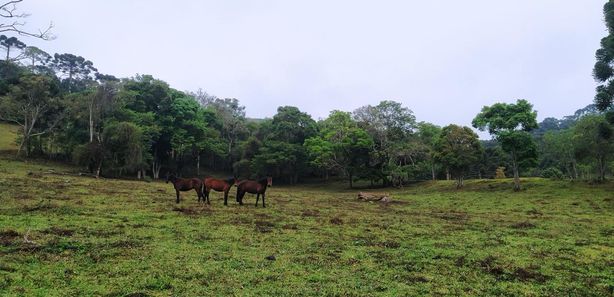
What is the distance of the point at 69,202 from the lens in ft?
61.4

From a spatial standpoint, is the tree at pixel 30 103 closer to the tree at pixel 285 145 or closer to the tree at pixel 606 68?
the tree at pixel 285 145

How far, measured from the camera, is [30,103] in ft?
163

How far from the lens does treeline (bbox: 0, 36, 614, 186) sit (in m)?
40.9

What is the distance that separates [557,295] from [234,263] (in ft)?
23.9

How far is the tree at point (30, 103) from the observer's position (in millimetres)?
48844

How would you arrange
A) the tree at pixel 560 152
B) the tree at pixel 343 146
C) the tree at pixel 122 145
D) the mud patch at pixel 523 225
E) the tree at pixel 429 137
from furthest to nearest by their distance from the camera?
1. the tree at pixel 560 152
2. the tree at pixel 343 146
3. the tree at pixel 429 137
4. the tree at pixel 122 145
5. the mud patch at pixel 523 225

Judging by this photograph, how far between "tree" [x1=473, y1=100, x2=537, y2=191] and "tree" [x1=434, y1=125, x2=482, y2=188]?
544cm

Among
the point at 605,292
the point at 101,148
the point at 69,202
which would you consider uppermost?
the point at 101,148

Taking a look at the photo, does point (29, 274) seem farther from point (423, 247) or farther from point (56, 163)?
point (56, 163)

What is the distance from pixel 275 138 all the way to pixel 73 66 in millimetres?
80642

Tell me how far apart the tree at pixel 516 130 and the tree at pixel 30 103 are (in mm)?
52909

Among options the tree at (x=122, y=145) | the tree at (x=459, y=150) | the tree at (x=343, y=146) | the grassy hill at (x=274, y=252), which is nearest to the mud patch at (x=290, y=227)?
the grassy hill at (x=274, y=252)

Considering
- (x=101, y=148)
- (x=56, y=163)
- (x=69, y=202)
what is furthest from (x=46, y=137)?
(x=69, y=202)

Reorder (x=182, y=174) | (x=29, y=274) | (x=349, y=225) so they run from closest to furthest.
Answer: (x=29, y=274)
(x=349, y=225)
(x=182, y=174)
